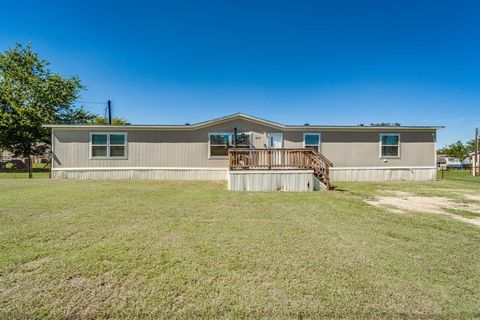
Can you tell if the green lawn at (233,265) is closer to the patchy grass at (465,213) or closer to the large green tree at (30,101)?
the patchy grass at (465,213)

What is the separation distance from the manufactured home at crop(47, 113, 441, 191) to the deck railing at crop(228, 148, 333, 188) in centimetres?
198

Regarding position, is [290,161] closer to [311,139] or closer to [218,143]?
[311,139]

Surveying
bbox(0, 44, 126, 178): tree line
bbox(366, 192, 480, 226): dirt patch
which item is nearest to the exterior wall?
bbox(366, 192, 480, 226): dirt patch

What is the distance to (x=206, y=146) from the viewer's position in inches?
458

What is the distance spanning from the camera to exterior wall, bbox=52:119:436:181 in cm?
1134

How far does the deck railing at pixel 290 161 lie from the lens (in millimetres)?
8578

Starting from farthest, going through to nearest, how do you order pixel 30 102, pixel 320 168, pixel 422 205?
pixel 30 102, pixel 320 168, pixel 422 205

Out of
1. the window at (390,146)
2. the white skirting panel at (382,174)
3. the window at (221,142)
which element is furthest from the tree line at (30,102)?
the window at (390,146)

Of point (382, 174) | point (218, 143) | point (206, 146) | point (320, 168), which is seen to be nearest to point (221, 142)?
point (218, 143)

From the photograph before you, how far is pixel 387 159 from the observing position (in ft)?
40.1

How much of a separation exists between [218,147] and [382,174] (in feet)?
29.5

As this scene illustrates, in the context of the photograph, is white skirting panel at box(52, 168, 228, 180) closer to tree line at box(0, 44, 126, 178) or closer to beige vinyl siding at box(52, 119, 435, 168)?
beige vinyl siding at box(52, 119, 435, 168)

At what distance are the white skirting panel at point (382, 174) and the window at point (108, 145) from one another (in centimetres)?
1105

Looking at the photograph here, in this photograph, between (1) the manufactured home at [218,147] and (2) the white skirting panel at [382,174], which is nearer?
(1) the manufactured home at [218,147]
